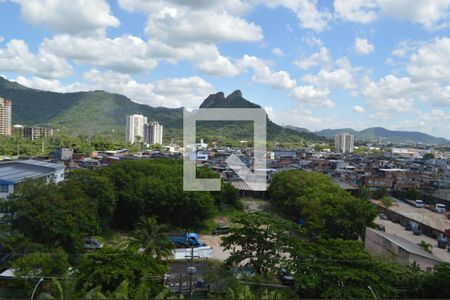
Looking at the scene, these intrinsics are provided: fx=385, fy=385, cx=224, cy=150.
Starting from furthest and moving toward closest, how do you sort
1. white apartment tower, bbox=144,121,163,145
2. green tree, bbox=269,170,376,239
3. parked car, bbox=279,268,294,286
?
white apartment tower, bbox=144,121,163,145, green tree, bbox=269,170,376,239, parked car, bbox=279,268,294,286

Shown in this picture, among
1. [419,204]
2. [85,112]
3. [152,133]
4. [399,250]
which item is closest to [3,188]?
[399,250]

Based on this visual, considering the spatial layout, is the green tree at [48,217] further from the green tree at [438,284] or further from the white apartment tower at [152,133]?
the white apartment tower at [152,133]

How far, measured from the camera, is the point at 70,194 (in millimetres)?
9133

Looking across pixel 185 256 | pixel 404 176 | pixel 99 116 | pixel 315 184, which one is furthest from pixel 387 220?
pixel 99 116

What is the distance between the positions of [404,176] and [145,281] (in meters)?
20.5

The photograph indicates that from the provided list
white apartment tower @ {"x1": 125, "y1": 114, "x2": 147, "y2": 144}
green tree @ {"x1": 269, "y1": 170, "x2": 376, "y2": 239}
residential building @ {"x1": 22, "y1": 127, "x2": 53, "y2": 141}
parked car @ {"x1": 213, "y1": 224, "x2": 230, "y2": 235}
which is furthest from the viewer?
white apartment tower @ {"x1": 125, "y1": 114, "x2": 147, "y2": 144}

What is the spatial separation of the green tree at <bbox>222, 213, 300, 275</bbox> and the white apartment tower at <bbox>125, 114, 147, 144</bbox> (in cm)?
4720

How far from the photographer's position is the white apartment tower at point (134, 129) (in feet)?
176

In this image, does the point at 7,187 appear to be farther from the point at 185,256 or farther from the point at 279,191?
the point at 279,191

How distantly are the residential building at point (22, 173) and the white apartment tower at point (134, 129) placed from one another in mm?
→ 36991

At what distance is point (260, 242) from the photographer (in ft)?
24.8

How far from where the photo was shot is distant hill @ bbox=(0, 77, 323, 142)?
1944 inches

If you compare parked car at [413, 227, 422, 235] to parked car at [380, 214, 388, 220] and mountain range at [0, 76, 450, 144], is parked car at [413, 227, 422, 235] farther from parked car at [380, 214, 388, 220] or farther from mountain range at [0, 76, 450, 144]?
mountain range at [0, 76, 450, 144]

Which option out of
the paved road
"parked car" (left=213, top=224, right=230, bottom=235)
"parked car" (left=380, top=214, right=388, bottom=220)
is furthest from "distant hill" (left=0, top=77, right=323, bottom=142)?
"parked car" (left=213, top=224, right=230, bottom=235)
